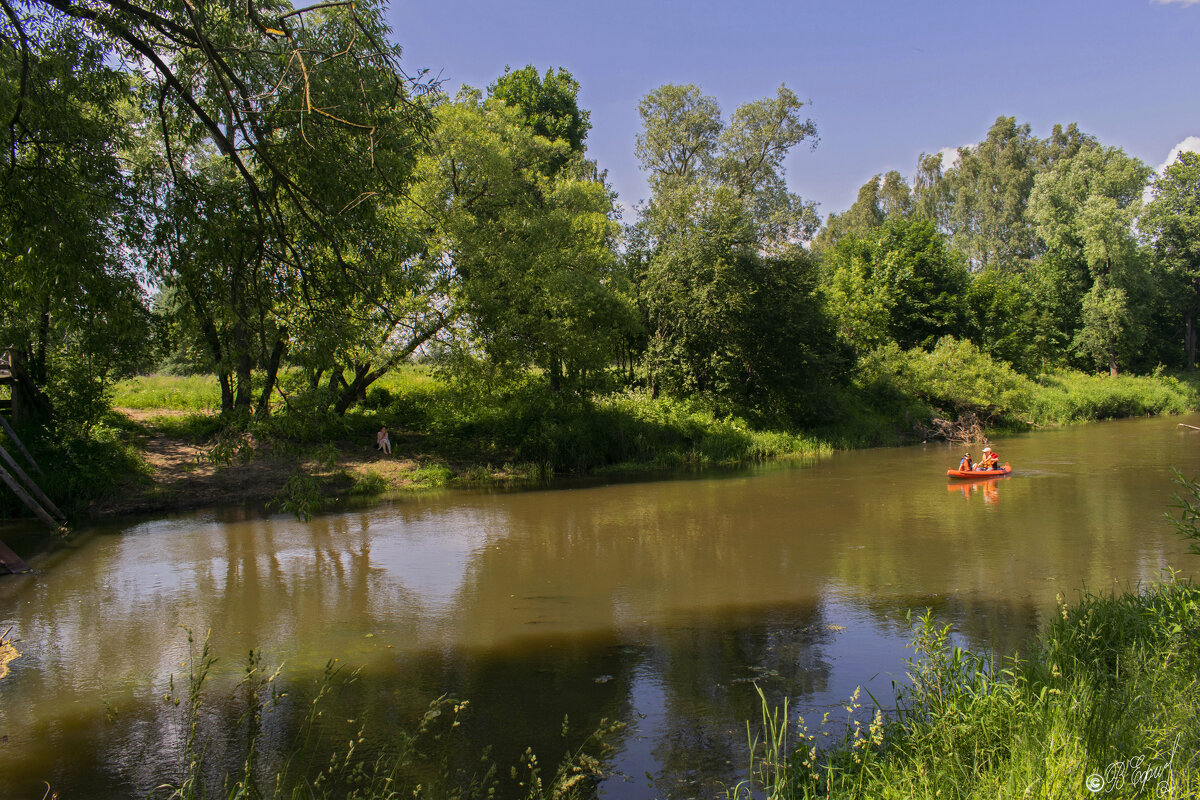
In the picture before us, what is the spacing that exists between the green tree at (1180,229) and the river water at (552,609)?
3554 centimetres

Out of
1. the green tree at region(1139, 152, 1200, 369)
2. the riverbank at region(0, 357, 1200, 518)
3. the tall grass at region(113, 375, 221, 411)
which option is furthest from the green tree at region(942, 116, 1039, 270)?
the tall grass at region(113, 375, 221, 411)

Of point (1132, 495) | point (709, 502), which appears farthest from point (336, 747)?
point (1132, 495)

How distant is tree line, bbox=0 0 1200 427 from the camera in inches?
258

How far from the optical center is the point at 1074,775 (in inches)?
146

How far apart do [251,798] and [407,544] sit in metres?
9.85

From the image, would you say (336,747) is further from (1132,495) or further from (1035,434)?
(1035,434)

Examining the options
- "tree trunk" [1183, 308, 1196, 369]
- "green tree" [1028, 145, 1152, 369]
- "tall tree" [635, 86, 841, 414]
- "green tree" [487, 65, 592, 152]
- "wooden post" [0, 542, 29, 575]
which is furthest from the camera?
"tree trunk" [1183, 308, 1196, 369]

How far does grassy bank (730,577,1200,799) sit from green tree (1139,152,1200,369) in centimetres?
5056

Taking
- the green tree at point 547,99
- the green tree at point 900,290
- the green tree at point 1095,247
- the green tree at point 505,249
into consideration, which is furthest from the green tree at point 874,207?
the green tree at point 505,249

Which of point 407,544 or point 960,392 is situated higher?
point 960,392

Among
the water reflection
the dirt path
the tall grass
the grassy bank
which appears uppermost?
the tall grass

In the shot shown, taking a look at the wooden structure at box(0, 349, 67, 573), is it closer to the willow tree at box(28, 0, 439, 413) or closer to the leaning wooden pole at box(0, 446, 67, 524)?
the leaning wooden pole at box(0, 446, 67, 524)

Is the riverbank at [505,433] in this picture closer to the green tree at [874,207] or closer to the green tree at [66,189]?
the green tree at [66,189]

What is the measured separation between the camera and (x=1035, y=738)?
4.13 m
